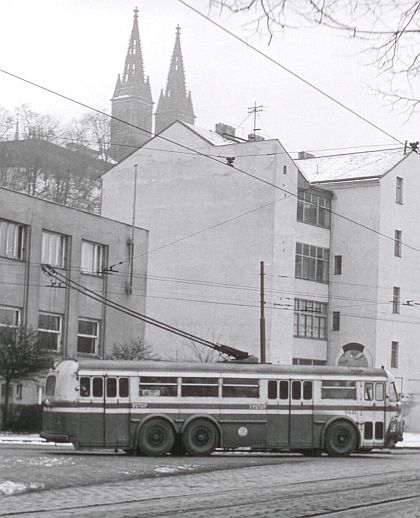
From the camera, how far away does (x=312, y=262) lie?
66.7 metres

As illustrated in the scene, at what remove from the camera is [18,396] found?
154 feet

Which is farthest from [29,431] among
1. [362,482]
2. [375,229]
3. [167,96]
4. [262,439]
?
[167,96]

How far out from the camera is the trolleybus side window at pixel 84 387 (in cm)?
2992

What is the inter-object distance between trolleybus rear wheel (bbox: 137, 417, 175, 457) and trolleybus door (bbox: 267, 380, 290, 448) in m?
2.73

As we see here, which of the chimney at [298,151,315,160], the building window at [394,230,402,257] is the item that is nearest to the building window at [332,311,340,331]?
the building window at [394,230,402,257]

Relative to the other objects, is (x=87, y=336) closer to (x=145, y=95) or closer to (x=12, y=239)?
(x=12, y=239)

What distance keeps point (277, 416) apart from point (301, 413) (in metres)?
0.74

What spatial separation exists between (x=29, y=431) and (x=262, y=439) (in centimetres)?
1569

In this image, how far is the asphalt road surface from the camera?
612 inches

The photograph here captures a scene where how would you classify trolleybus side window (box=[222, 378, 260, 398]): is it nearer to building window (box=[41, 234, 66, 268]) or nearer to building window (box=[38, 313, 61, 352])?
building window (box=[38, 313, 61, 352])

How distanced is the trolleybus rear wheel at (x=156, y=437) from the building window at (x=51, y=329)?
1874cm

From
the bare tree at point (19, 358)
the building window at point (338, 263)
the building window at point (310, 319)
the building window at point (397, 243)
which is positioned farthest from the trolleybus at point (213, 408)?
the building window at point (397, 243)

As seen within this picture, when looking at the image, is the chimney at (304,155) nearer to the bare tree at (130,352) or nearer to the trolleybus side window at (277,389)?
the bare tree at (130,352)

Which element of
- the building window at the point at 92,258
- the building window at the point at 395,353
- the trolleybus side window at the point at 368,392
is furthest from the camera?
the building window at the point at 395,353
